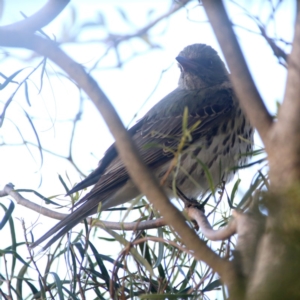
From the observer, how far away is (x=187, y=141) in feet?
11.9

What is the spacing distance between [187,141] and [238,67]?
2.29 m

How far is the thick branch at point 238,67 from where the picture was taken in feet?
4.38

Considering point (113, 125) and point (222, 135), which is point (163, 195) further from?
point (222, 135)

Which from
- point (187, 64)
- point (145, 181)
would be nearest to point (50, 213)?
point (145, 181)

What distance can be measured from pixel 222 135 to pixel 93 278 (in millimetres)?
2129

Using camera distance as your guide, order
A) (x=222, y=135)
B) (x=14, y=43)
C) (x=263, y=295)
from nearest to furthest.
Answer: (x=263, y=295) → (x=14, y=43) → (x=222, y=135)

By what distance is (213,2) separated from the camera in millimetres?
1377

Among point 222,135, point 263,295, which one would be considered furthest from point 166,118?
point 263,295

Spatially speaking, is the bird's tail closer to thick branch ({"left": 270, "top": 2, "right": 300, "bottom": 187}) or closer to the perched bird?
the perched bird

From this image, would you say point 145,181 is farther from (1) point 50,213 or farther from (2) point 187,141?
(2) point 187,141

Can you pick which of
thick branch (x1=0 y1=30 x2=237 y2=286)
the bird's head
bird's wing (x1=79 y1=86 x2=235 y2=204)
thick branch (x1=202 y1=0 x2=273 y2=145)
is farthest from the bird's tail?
the bird's head

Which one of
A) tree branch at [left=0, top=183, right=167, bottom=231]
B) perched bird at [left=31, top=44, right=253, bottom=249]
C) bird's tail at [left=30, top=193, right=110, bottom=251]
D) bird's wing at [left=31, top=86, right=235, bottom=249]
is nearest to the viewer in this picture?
tree branch at [left=0, top=183, right=167, bottom=231]

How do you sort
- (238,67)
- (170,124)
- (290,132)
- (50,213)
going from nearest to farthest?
(290,132) → (238,67) → (50,213) → (170,124)

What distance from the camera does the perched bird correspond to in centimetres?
411
